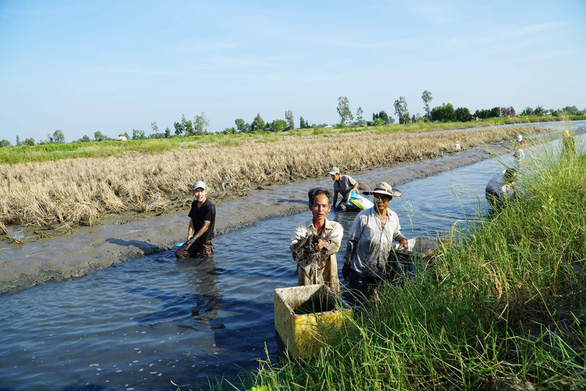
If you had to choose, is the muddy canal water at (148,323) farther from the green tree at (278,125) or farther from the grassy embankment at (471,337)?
the green tree at (278,125)

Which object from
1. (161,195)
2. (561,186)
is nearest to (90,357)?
(561,186)

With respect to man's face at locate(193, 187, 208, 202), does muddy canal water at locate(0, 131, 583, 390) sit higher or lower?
lower

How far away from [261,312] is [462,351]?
10.8ft

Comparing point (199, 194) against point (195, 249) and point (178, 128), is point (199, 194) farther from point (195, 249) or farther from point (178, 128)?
point (178, 128)

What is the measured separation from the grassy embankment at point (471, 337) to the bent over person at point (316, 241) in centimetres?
102

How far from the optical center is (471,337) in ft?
8.82

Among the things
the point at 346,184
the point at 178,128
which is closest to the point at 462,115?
the point at 178,128

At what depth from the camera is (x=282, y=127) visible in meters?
111

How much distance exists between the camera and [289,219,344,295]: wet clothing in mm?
4469

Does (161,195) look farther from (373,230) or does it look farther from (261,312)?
(373,230)

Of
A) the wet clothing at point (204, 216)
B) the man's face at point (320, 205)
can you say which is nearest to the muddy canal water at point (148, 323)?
the wet clothing at point (204, 216)

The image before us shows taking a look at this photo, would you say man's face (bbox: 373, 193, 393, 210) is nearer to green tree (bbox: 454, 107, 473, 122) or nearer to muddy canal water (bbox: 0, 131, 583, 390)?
muddy canal water (bbox: 0, 131, 583, 390)

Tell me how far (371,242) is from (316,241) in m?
1.14

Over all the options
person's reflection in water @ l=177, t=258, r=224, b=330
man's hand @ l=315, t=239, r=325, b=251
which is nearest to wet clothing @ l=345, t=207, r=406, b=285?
man's hand @ l=315, t=239, r=325, b=251
